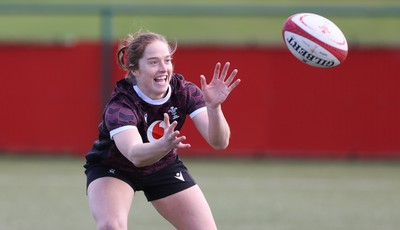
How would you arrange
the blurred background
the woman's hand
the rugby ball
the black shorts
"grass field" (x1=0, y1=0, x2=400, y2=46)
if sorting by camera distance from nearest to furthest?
the woman's hand → the black shorts → the rugby ball → the blurred background → "grass field" (x1=0, y1=0, x2=400, y2=46)

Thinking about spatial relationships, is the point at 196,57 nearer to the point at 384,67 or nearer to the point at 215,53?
the point at 215,53

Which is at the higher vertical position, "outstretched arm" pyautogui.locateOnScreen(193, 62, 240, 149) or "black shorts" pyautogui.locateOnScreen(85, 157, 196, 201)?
"outstretched arm" pyautogui.locateOnScreen(193, 62, 240, 149)

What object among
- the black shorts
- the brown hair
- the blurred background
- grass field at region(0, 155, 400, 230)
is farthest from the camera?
the blurred background

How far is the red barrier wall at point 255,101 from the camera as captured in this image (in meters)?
13.3

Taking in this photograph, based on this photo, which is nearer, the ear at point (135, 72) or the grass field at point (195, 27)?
the ear at point (135, 72)

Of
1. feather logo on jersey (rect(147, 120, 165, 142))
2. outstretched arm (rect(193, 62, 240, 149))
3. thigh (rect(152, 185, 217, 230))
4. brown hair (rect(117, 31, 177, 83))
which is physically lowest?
thigh (rect(152, 185, 217, 230))

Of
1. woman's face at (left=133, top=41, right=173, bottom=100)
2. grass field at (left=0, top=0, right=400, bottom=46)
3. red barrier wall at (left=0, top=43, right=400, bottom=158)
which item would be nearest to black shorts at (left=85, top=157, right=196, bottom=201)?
woman's face at (left=133, top=41, right=173, bottom=100)

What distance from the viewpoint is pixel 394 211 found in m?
9.41

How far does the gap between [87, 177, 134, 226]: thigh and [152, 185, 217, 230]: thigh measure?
254mm

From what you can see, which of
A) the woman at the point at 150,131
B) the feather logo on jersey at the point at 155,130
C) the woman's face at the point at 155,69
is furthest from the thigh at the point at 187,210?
the woman's face at the point at 155,69

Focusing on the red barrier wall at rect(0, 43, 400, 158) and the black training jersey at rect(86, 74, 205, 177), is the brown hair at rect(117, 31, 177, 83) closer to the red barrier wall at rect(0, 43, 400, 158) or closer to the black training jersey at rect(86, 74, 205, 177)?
the black training jersey at rect(86, 74, 205, 177)

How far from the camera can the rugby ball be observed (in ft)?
20.8

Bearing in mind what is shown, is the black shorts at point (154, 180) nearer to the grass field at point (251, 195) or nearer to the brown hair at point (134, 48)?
the brown hair at point (134, 48)

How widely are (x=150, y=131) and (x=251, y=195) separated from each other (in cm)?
483
